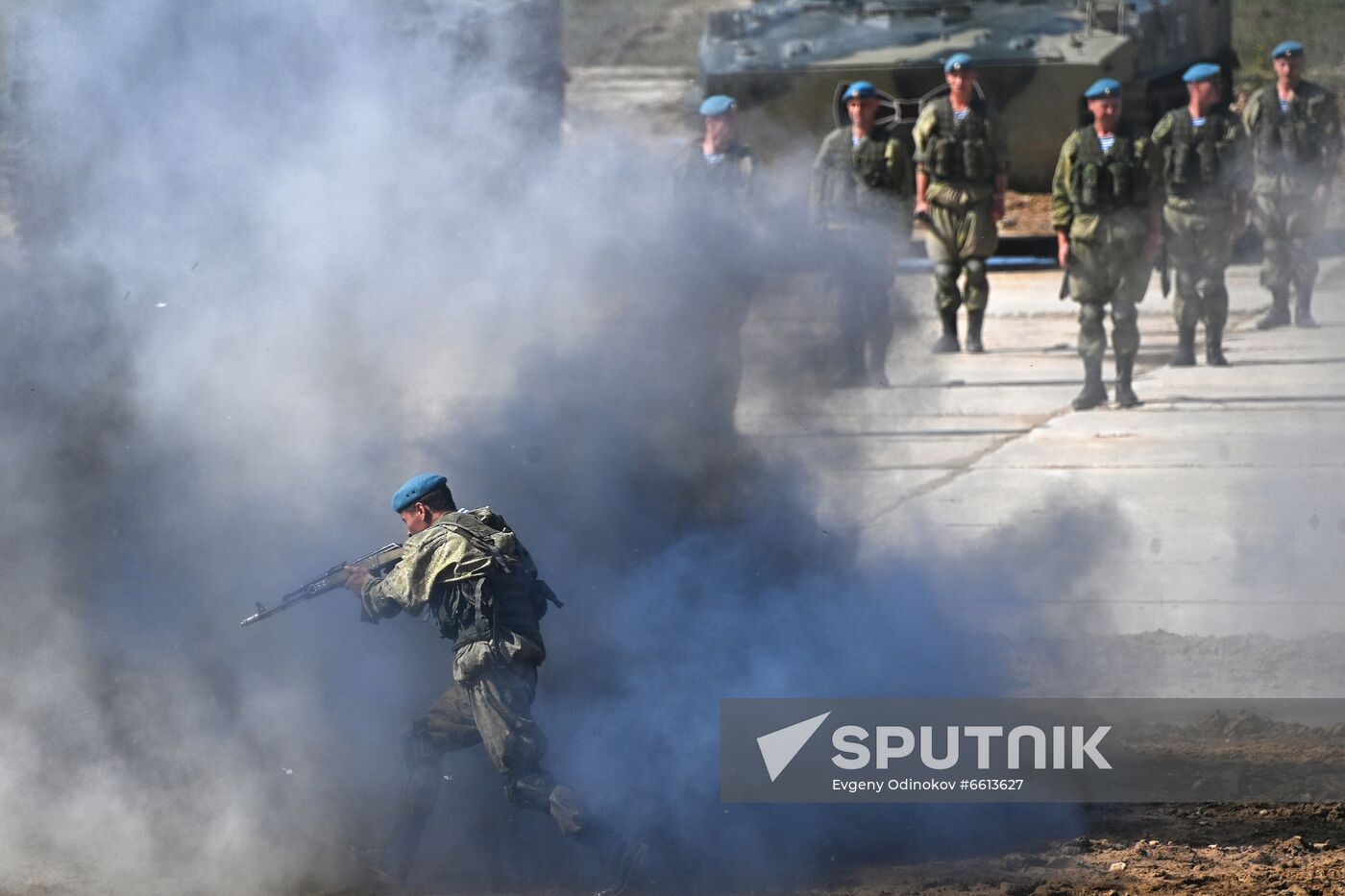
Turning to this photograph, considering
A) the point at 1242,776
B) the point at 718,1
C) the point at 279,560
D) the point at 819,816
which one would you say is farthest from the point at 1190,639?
the point at 718,1

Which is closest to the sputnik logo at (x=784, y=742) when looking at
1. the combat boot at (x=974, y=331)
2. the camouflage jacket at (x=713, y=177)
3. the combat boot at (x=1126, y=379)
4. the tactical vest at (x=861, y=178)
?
the camouflage jacket at (x=713, y=177)

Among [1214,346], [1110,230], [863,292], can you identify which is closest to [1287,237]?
[1214,346]

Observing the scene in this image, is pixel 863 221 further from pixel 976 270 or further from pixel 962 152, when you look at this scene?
pixel 976 270

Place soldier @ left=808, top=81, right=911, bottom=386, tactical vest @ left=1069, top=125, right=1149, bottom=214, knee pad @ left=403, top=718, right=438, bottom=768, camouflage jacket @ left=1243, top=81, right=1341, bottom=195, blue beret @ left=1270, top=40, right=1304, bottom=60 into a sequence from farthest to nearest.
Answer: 1. blue beret @ left=1270, top=40, right=1304, bottom=60
2. camouflage jacket @ left=1243, top=81, right=1341, bottom=195
3. tactical vest @ left=1069, top=125, right=1149, bottom=214
4. soldier @ left=808, top=81, right=911, bottom=386
5. knee pad @ left=403, top=718, right=438, bottom=768

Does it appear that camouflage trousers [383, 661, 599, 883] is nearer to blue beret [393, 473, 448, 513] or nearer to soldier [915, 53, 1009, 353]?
blue beret [393, 473, 448, 513]

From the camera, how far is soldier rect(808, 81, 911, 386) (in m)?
8.00

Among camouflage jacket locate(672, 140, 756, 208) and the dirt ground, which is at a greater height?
camouflage jacket locate(672, 140, 756, 208)

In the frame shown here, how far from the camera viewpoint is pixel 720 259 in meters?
6.96

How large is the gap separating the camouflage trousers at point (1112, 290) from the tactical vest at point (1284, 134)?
1082 mm

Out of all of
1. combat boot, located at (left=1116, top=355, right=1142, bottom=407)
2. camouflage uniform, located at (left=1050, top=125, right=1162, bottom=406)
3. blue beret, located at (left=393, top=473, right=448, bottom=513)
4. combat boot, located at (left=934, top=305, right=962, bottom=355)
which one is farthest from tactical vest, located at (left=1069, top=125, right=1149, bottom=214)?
blue beret, located at (left=393, top=473, right=448, bottom=513)

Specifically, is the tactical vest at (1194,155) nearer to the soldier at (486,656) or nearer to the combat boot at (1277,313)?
the combat boot at (1277,313)

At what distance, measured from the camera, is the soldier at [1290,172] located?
29.7 ft

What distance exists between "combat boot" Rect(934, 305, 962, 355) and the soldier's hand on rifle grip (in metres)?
5.72

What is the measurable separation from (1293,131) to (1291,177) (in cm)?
28
